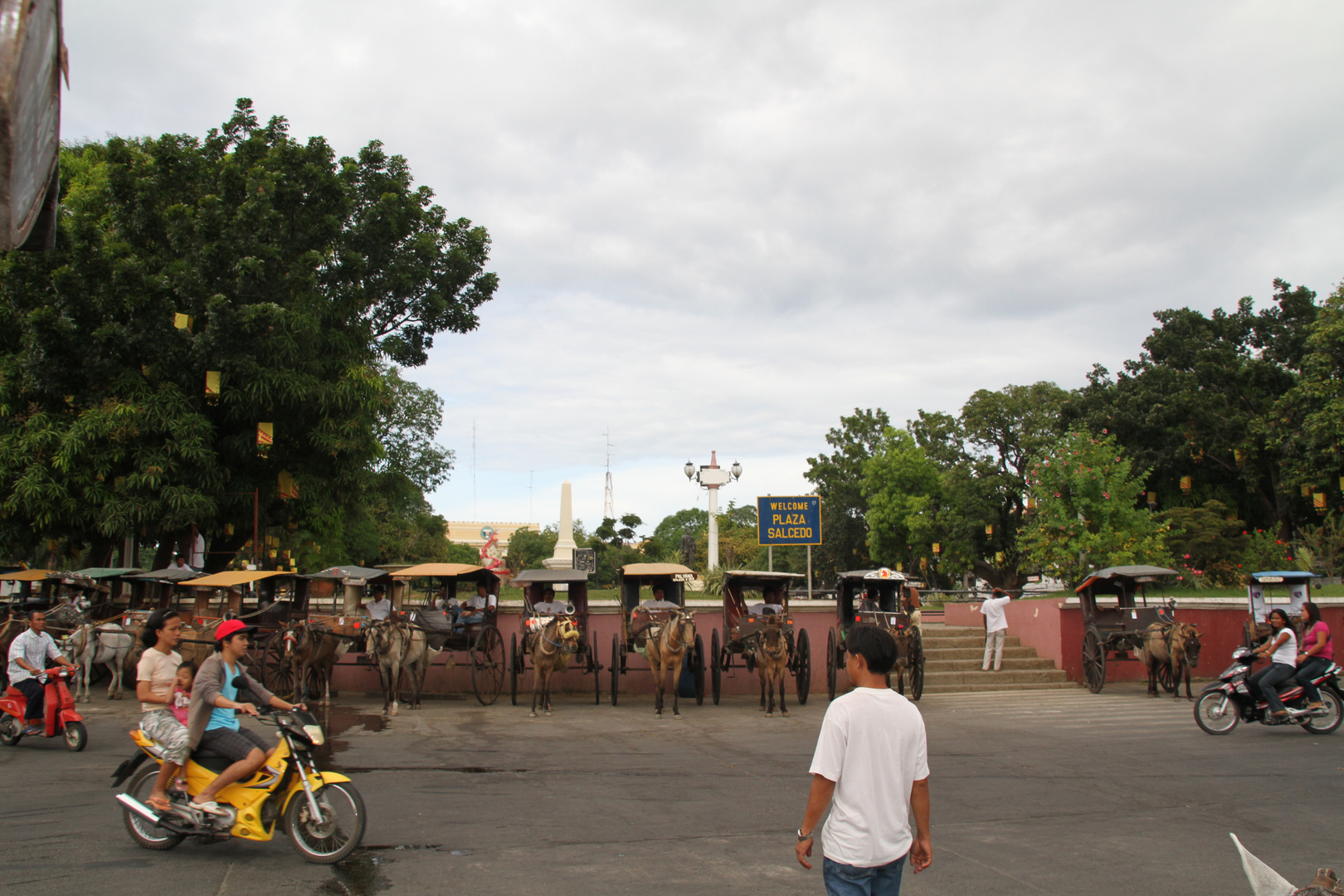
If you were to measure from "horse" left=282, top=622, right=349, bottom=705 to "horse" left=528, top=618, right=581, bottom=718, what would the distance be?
379 centimetres

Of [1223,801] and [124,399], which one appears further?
[124,399]

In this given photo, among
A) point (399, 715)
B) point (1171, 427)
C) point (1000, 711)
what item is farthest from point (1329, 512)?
point (399, 715)

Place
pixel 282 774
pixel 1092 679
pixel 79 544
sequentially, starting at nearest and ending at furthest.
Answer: pixel 282 774, pixel 1092 679, pixel 79 544

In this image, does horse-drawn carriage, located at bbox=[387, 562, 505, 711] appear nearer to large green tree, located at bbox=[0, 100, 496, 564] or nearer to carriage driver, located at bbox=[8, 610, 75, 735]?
carriage driver, located at bbox=[8, 610, 75, 735]

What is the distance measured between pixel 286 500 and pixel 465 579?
28.7 feet

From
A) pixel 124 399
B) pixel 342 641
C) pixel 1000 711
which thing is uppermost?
pixel 124 399

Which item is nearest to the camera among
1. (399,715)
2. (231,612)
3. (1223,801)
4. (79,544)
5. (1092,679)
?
(1223,801)

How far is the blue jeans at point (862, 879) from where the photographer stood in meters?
3.82

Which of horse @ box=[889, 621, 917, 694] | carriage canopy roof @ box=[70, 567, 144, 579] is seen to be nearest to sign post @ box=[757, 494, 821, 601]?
horse @ box=[889, 621, 917, 694]

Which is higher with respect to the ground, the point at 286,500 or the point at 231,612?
the point at 286,500

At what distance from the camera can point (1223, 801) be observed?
8.88 metres

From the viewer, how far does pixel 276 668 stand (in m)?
17.0

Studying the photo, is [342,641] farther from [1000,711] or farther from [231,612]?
[1000,711]

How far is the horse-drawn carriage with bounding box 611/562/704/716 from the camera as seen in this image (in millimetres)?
16062
